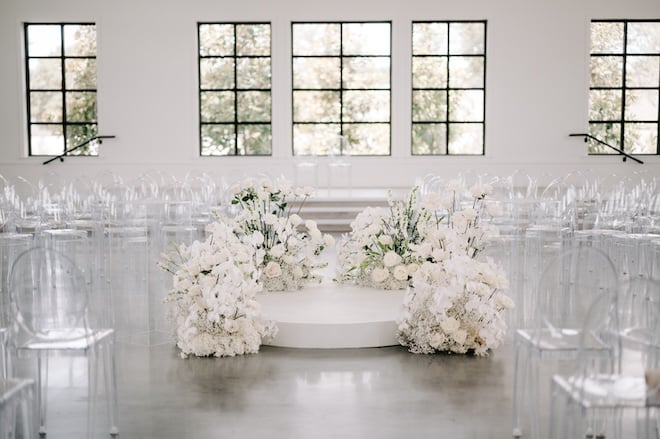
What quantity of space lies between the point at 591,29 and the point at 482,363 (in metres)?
11.2

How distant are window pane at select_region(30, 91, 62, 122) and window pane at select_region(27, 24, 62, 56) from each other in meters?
0.72

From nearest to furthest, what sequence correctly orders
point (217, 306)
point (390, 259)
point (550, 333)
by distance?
point (550, 333), point (217, 306), point (390, 259)

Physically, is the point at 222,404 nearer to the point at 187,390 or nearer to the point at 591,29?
the point at 187,390

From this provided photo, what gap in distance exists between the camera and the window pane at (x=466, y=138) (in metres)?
15.1

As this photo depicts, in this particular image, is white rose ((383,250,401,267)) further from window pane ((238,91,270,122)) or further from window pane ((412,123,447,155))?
window pane ((238,91,270,122))

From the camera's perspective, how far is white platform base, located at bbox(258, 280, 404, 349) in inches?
218

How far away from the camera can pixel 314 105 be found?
49.8ft

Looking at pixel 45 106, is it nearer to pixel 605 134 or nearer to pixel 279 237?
pixel 605 134

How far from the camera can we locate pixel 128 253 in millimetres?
10172

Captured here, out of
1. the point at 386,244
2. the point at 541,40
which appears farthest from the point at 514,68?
the point at 386,244

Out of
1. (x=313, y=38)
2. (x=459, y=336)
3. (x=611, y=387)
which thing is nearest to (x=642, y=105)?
(x=313, y=38)

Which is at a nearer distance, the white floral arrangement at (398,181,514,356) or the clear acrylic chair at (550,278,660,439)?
the clear acrylic chair at (550,278,660,439)

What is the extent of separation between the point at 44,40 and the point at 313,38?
187 inches

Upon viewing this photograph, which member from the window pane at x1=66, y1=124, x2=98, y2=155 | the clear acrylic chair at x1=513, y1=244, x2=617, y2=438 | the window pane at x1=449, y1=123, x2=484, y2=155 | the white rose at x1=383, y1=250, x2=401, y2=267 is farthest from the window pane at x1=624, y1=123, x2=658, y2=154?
the white rose at x1=383, y1=250, x2=401, y2=267
